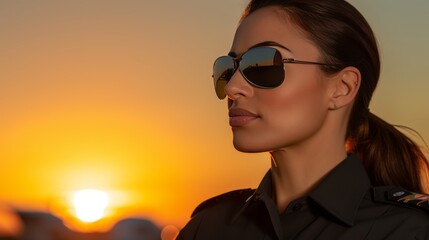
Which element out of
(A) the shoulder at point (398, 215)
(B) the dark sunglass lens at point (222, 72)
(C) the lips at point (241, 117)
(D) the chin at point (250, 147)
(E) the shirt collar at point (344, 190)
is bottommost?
(A) the shoulder at point (398, 215)

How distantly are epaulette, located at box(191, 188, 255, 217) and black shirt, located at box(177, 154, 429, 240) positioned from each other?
165 millimetres

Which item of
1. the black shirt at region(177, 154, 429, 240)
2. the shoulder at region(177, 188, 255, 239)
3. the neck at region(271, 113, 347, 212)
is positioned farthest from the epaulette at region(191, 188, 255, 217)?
the neck at region(271, 113, 347, 212)

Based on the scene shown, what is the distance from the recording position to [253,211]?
2.53m

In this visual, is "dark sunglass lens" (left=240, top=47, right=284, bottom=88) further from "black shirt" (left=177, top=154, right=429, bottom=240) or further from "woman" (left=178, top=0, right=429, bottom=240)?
"black shirt" (left=177, top=154, right=429, bottom=240)

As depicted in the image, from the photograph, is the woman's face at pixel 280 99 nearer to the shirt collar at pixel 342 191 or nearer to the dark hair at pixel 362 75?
the dark hair at pixel 362 75

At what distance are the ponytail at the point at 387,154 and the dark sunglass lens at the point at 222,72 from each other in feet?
1.62

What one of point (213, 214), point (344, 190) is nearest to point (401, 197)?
point (344, 190)

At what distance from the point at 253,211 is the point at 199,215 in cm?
28

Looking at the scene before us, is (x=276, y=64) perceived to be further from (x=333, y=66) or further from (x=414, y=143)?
(x=414, y=143)

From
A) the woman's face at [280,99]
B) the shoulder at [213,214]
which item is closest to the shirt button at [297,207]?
the woman's face at [280,99]

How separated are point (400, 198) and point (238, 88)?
0.63m

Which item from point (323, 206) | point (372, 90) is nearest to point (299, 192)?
point (323, 206)

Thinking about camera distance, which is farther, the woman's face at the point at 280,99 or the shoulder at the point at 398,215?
the woman's face at the point at 280,99

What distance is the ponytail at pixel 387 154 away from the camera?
263 cm
